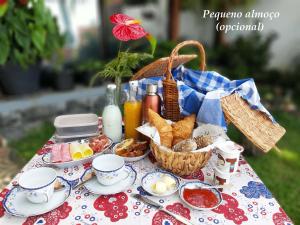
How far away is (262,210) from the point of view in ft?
2.83

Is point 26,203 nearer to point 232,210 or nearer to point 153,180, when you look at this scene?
point 153,180

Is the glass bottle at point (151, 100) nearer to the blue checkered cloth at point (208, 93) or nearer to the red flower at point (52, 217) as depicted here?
the blue checkered cloth at point (208, 93)

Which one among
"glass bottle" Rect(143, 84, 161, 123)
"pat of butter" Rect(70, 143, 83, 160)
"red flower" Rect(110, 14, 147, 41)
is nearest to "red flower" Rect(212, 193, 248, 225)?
"glass bottle" Rect(143, 84, 161, 123)

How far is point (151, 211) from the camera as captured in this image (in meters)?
0.85

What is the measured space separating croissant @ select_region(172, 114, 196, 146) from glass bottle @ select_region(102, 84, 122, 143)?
0.27 metres

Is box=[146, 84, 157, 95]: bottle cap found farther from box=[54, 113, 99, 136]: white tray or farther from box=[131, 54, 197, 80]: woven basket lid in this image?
box=[54, 113, 99, 136]: white tray

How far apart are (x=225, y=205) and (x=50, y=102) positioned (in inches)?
97.8

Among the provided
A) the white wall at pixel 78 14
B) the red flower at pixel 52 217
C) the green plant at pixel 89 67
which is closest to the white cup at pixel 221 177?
the red flower at pixel 52 217

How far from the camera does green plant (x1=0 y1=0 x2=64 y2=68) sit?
236 centimetres

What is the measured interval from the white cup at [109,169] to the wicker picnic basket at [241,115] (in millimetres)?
334

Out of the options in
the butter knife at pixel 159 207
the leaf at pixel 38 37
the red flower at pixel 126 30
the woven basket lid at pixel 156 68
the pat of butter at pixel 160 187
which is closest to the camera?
the butter knife at pixel 159 207

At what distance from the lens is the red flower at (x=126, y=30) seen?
1011 mm

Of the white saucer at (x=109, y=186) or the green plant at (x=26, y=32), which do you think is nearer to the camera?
the white saucer at (x=109, y=186)

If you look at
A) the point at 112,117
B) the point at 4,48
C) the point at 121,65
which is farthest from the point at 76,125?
the point at 4,48
